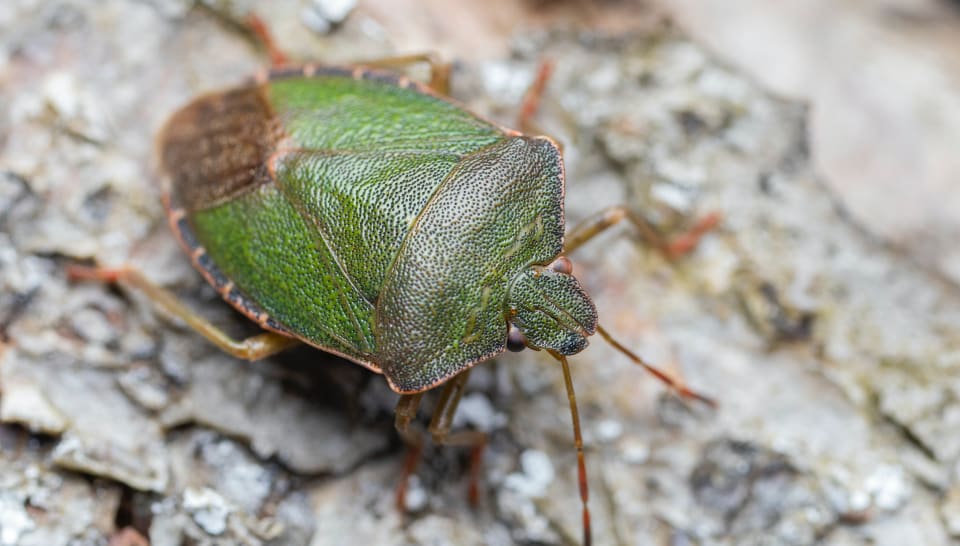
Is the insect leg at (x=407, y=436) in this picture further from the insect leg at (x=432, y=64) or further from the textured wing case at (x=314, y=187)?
the insect leg at (x=432, y=64)

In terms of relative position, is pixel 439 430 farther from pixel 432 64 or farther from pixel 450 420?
pixel 432 64

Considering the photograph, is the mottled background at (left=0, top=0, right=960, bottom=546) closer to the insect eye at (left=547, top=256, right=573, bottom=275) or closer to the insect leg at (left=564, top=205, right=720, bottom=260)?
the insect leg at (left=564, top=205, right=720, bottom=260)

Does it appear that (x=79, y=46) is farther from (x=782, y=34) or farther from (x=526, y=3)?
(x=782, y=34)

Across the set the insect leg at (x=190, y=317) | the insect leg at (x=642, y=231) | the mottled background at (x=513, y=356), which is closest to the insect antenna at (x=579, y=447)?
the mottled background at (x=513, y=356)

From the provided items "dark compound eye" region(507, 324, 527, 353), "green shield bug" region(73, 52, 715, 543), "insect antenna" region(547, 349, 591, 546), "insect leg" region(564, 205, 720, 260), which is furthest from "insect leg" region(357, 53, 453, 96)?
"insect antenna" region(547, 349, 591, 546)

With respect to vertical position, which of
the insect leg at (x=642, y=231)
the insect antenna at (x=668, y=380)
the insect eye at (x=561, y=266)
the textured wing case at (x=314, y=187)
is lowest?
the insect antenna at (x=668, y=380)

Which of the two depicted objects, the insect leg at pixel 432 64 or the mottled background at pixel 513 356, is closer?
the mottled background at pixel 513 356

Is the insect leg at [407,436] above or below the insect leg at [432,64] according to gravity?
below

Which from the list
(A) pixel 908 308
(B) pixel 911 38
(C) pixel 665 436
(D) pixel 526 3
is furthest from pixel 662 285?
(B) pixel 911 38
